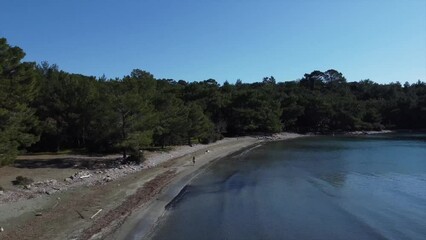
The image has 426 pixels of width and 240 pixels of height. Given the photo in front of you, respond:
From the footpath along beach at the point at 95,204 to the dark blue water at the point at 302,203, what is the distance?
1559 mm

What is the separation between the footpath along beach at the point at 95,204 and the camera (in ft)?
72.9

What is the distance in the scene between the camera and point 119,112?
154 feet

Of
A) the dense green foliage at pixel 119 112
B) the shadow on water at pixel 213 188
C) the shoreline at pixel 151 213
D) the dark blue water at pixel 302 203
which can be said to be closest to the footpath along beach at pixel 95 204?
the shoreline at pixel 151 213

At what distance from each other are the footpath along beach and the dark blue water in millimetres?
1559

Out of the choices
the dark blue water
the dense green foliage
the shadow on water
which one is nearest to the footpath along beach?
the shadow on water

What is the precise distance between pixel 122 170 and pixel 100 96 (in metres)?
9.12

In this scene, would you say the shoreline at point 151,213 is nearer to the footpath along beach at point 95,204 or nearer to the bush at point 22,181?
the footpath along beach at point 95,204

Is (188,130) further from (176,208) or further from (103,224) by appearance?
(103,224)

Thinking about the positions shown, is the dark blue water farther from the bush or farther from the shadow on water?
the bush

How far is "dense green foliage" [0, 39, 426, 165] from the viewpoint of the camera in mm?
38906

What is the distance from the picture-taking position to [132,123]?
155 feet

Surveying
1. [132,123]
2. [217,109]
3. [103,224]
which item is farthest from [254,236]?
[217,109]

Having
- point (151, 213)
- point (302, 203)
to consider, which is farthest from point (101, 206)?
point (302, 203)

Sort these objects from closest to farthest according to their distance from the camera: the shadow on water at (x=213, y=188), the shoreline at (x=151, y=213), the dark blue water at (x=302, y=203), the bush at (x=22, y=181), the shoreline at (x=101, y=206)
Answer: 1. the shoreline at (x=101, y=206)
2. the shoreline at (x=151, y=213)
3. the dark blue water at (x=302, y=203)
4. the bush at (x=22, y=181)
5. the shadow on water at (x=213, y=188)
